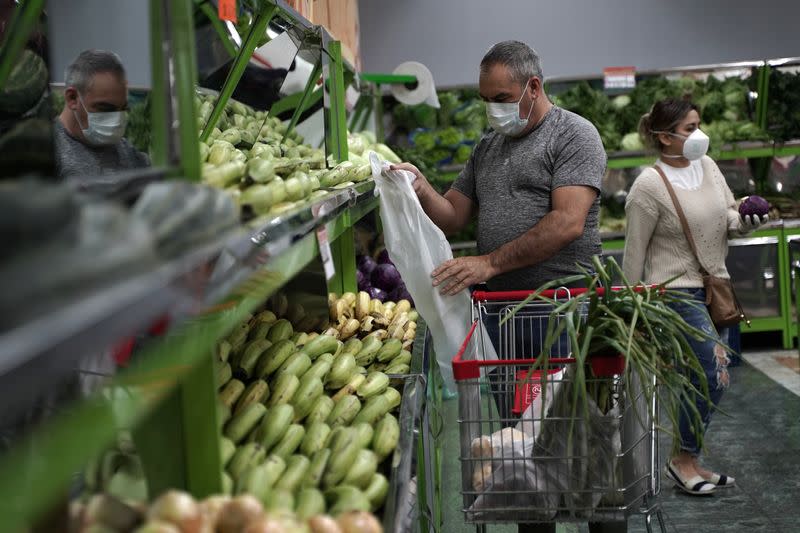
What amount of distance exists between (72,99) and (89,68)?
0.26 feet

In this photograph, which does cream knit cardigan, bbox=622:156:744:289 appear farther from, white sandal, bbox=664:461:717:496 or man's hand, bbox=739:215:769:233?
white sandal, bbox=664:461:717:496

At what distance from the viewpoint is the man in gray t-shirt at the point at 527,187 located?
140 inches

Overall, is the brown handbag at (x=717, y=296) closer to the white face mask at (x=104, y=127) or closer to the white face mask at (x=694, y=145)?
the white face mask at (x=694, y=145)

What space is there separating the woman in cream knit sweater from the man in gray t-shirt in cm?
77

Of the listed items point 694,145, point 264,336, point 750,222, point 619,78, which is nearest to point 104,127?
point 264,336

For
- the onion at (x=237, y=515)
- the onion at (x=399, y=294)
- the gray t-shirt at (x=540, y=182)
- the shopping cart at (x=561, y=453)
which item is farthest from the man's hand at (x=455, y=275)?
the onion at (x=237, y=515)

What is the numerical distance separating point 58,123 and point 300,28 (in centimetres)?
165

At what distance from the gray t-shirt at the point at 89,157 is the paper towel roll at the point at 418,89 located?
4.93 m

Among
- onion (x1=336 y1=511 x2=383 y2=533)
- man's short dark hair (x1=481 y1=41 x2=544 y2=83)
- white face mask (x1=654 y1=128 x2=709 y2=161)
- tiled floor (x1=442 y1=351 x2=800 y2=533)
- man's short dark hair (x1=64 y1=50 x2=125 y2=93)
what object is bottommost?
tiled floor (x1=442 y1=351 x2=800 y2=533)

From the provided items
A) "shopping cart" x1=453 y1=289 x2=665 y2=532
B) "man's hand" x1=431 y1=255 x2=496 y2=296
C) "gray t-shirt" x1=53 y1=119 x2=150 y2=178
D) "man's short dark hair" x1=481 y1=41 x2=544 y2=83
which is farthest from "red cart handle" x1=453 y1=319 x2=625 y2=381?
"man's short dark hair" x1=481 y1=41 x2=544 y2=83

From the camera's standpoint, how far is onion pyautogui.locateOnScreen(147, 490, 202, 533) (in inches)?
49.3

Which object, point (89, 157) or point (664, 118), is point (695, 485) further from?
point (89, 157)

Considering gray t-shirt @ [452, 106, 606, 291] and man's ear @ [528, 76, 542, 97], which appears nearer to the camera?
gray t-shirt @ [452, 106, 606, 291]

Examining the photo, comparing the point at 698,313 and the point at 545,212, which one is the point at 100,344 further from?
the point at 698,313
